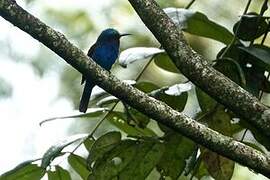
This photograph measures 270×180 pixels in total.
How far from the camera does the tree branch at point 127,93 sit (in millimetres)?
1757

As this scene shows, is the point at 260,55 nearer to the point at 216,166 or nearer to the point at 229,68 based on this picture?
the point at 229,68

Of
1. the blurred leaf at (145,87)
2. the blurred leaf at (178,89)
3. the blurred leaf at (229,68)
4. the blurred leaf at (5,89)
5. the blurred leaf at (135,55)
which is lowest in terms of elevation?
the blurred leaf at (5,89)

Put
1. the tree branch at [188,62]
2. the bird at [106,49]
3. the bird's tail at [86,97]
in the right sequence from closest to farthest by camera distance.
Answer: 1. the tree branch at [188,62]
2. the bird's tail at [86,97]
3. the bird at [106,49]

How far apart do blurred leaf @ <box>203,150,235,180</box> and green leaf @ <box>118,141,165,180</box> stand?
0.49 feet

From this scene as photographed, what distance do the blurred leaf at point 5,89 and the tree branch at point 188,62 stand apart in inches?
162

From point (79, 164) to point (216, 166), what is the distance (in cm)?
50

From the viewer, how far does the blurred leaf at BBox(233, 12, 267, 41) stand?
2.54 m

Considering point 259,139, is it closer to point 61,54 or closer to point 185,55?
point 185,55

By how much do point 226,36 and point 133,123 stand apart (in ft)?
1.45

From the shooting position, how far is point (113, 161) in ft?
7.81

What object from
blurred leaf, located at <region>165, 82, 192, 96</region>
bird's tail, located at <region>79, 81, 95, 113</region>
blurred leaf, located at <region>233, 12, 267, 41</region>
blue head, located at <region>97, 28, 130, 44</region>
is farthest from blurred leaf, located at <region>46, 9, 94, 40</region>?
blurred leaf, located at <region>165, 82, 192, 96</region>

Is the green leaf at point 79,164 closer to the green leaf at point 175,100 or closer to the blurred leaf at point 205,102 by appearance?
the green leaf at point 175,100

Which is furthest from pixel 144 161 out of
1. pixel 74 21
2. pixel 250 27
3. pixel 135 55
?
pixel 74 21

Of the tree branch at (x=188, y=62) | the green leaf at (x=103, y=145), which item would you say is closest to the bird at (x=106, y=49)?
the green leaf at (x=103, y=145)
